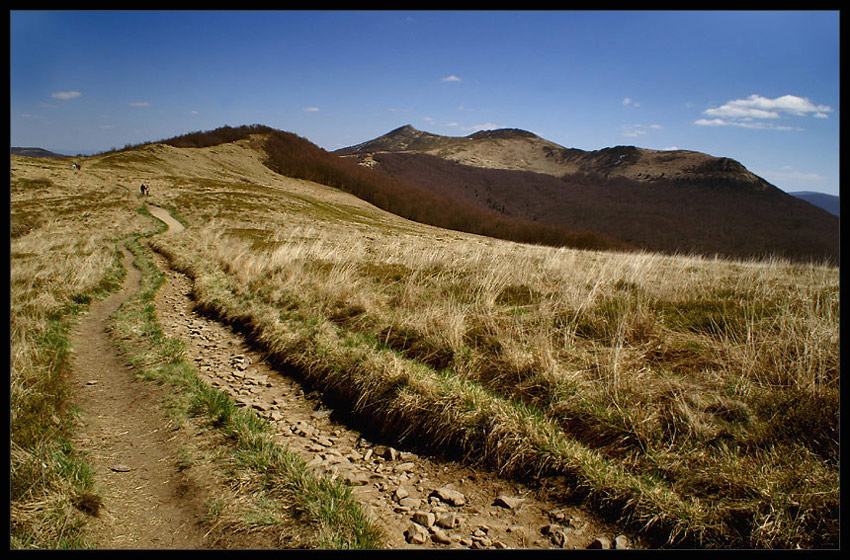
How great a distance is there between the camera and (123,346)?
736cm

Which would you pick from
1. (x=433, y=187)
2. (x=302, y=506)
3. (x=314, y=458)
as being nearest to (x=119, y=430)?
(x=314, y=458)

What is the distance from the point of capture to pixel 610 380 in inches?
180

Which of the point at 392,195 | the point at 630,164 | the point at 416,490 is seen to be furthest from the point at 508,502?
the point at 630,164

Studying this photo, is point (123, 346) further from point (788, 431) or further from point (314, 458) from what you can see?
point (788, 431)

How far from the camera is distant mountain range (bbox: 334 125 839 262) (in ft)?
308

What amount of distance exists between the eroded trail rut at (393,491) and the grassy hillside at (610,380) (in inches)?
10.0

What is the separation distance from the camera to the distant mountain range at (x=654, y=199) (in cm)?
9388

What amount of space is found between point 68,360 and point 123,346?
38.3 inches

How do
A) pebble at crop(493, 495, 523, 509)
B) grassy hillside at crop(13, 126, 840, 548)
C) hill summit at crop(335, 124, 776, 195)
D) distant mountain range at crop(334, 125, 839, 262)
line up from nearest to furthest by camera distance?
grassy hillside at crop(13, 126, 840, 548) < pebble at crop(493, 495, 523, 509) < distant mountain range at crop(334, 125, 839, 262) < hill summit at crop(335, 124, 776, 195)

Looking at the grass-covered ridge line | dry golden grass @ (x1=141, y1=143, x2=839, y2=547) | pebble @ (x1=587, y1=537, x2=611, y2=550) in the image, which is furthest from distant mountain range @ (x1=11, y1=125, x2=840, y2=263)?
pebble @ (x1=587, y1=537, x2=611, y2=550)

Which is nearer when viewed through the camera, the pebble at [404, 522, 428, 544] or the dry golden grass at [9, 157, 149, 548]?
the dry golden grass at [9, 157, 149, 548]

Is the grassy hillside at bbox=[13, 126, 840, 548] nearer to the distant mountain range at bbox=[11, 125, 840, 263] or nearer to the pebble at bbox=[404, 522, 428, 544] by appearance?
the pebble at bbox=[404, 522, 428, 544]

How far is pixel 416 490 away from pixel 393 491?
0.74 feet

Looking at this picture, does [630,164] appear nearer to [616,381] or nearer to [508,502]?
[616,381]
